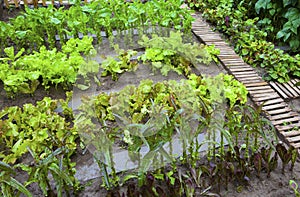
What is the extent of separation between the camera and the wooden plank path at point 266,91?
11.6 feet

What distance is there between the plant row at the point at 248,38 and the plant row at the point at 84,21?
0.63m

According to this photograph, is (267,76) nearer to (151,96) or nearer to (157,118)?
(151,96)

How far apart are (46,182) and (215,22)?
10.8 ft

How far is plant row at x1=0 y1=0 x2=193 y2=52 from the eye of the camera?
4.33m

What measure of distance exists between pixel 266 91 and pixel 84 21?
81.8 inches

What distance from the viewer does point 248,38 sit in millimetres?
4699

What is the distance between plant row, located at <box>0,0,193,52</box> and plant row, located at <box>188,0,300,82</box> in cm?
63

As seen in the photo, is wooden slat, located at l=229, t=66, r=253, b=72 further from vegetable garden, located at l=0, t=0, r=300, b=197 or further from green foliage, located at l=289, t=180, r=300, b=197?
green foliage, located at l=289, t=180, r=300, b=197

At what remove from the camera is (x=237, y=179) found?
3.02 m

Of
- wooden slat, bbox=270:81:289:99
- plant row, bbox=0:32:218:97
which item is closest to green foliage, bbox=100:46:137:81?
plant row, bbox=0:32:218:97

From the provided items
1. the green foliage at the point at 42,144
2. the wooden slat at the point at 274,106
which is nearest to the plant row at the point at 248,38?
the wooden slat at the point at 274,106

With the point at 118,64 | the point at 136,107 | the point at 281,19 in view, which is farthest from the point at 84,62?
the point at 281,19

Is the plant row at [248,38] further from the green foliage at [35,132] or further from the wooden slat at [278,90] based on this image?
the green foliage at [35,132]

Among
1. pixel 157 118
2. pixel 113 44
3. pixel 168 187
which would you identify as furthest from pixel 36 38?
pixel 168 187
